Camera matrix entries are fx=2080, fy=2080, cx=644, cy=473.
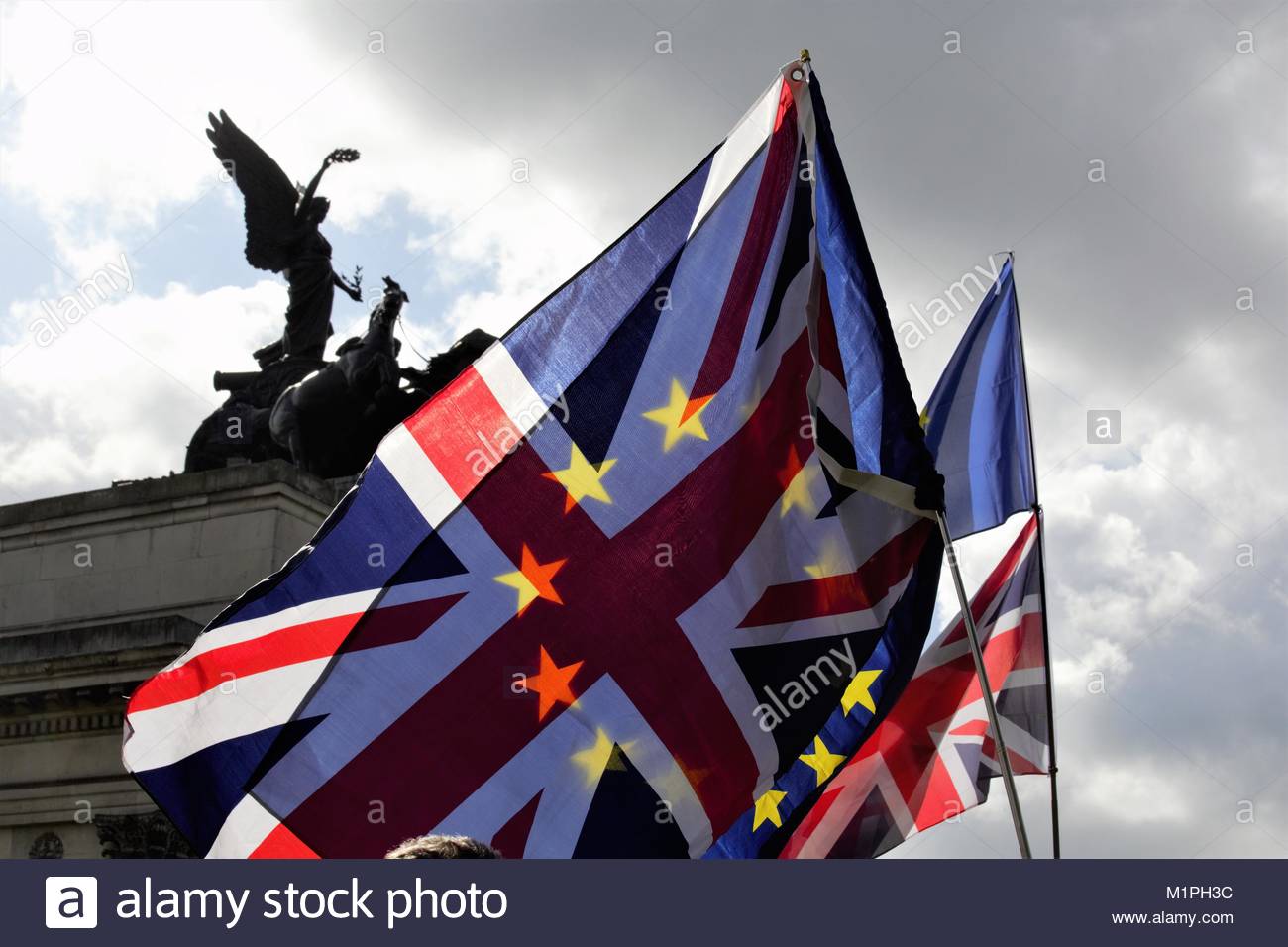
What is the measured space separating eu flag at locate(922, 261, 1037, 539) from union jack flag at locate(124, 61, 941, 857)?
14.7 feet

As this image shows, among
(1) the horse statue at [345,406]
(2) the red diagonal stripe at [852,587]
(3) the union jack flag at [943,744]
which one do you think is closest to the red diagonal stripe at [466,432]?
(2) the red diagonal stripe at [852,587]

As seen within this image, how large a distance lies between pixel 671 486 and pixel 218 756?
281 cm

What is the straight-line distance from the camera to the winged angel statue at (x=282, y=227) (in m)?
26.2

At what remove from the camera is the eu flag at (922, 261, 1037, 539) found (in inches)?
625

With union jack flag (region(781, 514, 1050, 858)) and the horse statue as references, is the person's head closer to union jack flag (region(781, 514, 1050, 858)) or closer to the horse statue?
union jack flag (region(781, 514, 1050, 858))

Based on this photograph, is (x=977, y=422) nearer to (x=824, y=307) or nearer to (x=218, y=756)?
(x=824, y=307)

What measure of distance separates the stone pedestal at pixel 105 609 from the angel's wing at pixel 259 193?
354cm

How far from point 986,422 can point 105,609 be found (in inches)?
484

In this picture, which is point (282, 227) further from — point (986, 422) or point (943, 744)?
point (943, 744)

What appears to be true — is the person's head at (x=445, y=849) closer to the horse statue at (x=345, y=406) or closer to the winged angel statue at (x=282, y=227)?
the horse statue at (x=345, y=406)

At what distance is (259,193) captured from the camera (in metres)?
26.4

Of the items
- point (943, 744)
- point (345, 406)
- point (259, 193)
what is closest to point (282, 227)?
point (259, 193)

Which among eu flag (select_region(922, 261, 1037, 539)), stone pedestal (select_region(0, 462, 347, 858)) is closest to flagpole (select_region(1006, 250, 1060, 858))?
eu flag (select_region(922, 261, 1037, 539))
